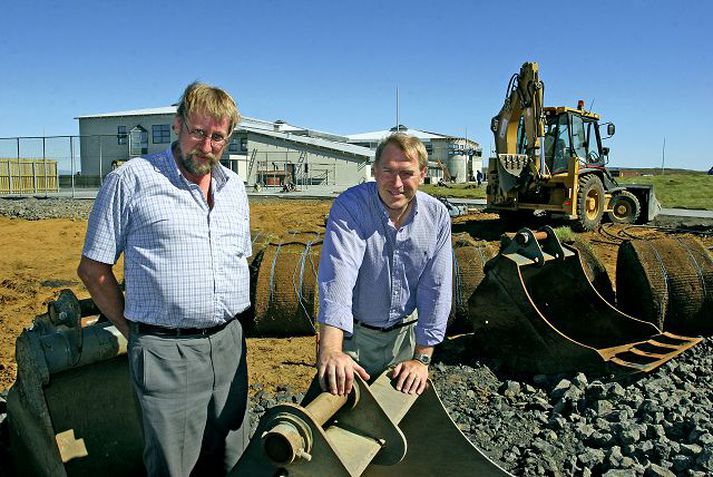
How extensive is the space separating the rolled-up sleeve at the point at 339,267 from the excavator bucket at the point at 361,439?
28cm

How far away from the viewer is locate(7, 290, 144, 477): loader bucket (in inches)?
108

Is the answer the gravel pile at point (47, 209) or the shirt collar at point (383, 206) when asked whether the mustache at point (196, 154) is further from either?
the gravel pile at point (47, 209)

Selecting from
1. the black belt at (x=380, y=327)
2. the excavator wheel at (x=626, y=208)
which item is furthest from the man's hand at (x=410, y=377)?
the excavator wheel at (x=626, y=208)

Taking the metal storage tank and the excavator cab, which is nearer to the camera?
the excavator cab

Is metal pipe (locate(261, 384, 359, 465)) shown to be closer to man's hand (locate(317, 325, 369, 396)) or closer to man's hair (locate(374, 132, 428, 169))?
man's hand (locate(317, 325, 369, 396))

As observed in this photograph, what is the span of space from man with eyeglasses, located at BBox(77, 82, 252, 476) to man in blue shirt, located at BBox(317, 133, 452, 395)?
1.60 feet

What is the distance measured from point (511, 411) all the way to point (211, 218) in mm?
2786

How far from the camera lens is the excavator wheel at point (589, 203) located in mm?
12438

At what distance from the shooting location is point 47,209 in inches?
687

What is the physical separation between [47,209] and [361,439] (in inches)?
696

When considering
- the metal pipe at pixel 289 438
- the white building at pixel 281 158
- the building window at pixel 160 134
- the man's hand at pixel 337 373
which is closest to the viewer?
the metal pipe at pixel 289 438

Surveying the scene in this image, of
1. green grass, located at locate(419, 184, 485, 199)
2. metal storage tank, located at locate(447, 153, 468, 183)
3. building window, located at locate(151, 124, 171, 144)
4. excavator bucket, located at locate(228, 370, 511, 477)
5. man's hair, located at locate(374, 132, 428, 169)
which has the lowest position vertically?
excavator bucket, located at locate(228, 370, 511, 477)

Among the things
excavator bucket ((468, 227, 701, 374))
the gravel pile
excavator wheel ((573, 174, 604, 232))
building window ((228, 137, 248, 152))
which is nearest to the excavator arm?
excavator wheel ((573, 174, 604, 232))

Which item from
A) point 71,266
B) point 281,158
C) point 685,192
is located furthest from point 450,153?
point 71,266
